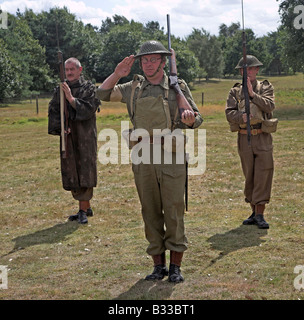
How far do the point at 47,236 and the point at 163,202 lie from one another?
3044mm

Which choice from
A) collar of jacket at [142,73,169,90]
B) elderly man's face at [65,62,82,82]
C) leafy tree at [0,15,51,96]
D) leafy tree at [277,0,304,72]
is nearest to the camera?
collar of jacket at [142,73,169,90]

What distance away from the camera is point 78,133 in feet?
30.7

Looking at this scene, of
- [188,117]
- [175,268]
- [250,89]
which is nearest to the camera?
[188,117]

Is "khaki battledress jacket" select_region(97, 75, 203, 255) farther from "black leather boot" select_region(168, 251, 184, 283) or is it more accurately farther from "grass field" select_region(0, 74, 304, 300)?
"grass field" select_region(0, 74, 304, 300)

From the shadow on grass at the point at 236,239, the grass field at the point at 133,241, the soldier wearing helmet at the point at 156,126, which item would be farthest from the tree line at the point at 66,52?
the soldier wearing helmet at the point at 156,126

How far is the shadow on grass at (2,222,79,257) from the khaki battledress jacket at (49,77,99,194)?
652 mm

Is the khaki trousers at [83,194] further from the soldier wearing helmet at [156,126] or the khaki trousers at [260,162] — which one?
the soldier wearing helmet at [156,126]

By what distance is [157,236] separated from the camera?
6.38m

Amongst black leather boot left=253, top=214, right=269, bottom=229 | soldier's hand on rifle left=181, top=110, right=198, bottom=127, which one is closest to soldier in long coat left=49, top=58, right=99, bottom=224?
black leather boot left=253, top=214, right=269, bottom=229

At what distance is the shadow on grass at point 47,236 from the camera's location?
27.2ft

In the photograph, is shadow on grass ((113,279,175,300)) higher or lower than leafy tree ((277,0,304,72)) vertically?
lower

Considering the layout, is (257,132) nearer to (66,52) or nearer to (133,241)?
(133,241)

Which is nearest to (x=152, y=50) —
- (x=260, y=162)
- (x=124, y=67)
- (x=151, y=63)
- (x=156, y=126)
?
(x=151, y=63)

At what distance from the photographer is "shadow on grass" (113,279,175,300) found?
→ 586 cm
